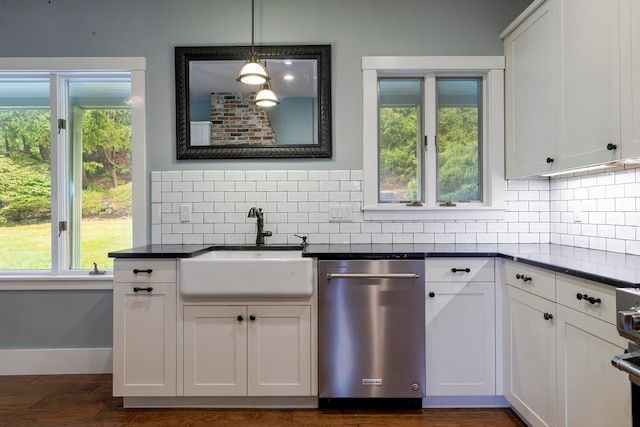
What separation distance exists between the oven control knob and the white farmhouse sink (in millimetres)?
1362

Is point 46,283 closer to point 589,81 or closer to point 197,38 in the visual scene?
point 197,38

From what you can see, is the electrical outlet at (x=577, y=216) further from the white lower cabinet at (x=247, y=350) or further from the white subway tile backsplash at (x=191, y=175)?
the white subway tile backsplash at (x=191, y=175)

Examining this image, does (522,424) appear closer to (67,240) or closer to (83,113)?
(67,240)

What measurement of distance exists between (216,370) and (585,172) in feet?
8.20

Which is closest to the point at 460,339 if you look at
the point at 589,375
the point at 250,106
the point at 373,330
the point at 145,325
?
the point at 373,330

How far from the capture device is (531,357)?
1818 mm

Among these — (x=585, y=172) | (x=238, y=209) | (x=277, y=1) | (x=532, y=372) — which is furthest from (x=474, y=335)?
(x=277, y=1)

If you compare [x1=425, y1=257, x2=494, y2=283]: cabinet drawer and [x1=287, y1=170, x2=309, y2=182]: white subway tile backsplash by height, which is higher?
[x1=287, y1=170, x2=309, y2=182]: white subway tile backsplash

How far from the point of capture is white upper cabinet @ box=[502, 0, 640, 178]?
1.56 meters

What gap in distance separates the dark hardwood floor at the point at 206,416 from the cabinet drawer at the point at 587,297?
0.92 m

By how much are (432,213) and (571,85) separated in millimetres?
1108

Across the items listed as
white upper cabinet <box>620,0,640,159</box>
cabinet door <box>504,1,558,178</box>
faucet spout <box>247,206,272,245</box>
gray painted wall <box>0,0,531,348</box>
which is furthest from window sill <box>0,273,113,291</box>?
white upper cabinet <box>620,0,640,159</box>

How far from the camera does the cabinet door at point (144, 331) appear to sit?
2090mm

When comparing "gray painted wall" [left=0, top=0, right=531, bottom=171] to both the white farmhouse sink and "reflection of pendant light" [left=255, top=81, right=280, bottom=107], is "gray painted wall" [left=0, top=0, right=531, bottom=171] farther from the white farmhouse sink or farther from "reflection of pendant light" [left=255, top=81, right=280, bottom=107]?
the white farmhouse sink
